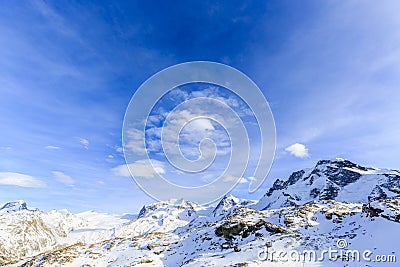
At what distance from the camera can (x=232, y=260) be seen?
1060 inches

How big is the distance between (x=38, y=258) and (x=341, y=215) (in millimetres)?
62047

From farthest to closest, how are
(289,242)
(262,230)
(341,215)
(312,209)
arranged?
(312,209) < (341,215) < (262,230) < (289,242)

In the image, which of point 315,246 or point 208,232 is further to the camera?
point 208,232

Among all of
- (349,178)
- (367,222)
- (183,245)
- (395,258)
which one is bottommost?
(183,245)

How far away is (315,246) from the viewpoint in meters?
26.5

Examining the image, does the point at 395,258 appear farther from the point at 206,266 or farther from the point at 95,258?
the point at 95,258

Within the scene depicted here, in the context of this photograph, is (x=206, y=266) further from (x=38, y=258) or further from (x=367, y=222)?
(x=38, y=258)

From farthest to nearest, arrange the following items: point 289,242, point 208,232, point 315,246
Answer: point 208,232 → point 289,242 → point 315,246

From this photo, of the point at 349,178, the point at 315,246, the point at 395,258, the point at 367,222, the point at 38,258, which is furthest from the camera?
the point at 349,178

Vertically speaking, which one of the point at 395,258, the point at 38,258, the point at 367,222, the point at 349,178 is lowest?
the point at 38,258

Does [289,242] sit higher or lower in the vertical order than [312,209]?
lower

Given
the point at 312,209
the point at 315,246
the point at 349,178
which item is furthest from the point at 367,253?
the point at 349,178

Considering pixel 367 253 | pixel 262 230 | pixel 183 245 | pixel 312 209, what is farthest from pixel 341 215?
pixel 183 245

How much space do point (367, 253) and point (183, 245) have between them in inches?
1222
